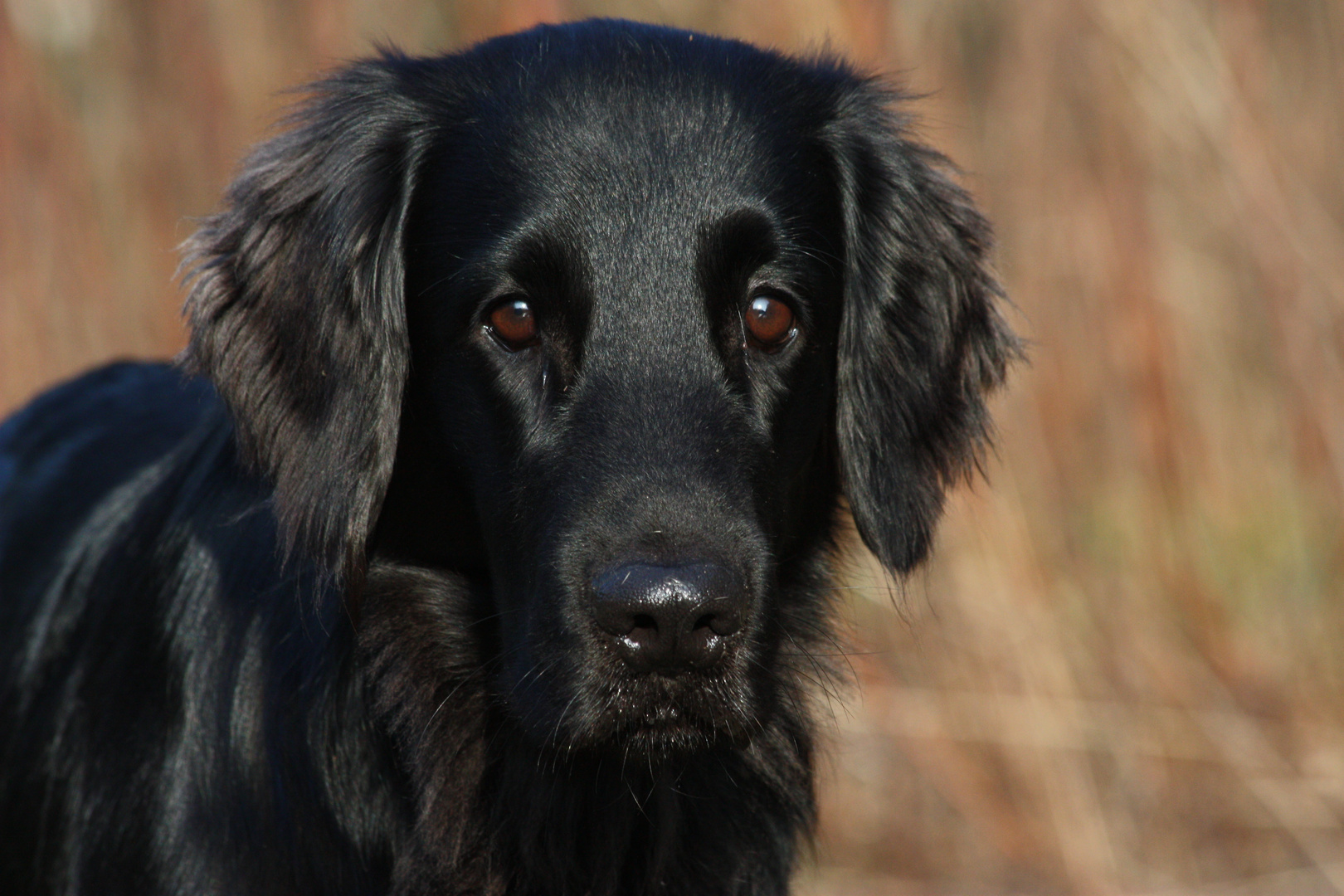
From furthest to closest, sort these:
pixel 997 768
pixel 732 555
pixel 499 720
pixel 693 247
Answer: pixel 997 768 → pixel 499 720 → pixel 693 247 → pixel 732 555

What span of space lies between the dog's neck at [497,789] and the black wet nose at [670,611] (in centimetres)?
49

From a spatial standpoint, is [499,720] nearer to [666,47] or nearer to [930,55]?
[666,47]

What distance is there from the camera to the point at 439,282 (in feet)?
8.70

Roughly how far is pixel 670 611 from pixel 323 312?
94cm

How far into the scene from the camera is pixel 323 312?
2.64 meters

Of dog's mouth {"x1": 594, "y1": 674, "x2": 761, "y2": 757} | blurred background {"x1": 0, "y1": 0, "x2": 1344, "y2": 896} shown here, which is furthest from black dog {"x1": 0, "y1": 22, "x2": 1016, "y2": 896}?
blurred background {"x1": 0, "y1": 0, "x2": 1344, "y2": 896}

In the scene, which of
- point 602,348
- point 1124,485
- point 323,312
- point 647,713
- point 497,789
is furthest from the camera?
point 1124,485

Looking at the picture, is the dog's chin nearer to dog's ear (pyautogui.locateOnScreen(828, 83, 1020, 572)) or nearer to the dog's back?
the dog's back

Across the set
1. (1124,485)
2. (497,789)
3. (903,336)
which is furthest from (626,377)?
(1124,485)

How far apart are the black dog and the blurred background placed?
2.22 meters

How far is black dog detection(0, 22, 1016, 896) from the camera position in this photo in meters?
2.44

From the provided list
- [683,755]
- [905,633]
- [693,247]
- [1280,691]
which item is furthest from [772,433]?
[1280,691]

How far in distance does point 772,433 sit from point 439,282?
27.3 inches

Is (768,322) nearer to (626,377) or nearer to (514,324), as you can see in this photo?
(626,377)
